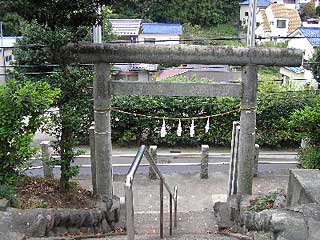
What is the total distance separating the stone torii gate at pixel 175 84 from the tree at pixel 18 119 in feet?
3.93

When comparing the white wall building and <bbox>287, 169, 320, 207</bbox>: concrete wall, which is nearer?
<bbox>287, 169, 320, 207</bbox>: concrete wall

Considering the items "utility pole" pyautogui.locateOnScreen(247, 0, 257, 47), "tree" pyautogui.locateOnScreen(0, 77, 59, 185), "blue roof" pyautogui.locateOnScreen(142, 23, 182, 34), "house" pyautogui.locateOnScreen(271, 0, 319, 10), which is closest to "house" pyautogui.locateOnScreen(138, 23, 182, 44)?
"blue roof" pyautogui.locateOnScreen(142, 23, 182, 34)

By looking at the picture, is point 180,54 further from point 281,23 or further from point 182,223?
point 281,23

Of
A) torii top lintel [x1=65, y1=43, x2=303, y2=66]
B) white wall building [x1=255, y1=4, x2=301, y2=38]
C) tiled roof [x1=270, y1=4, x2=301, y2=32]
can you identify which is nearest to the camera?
torii top lintel [x1=65, y1=43, x2=303, y2=66]

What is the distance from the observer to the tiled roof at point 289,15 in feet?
107

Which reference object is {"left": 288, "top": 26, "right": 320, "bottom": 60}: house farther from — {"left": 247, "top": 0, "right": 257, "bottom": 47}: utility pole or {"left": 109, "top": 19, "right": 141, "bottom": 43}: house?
{"left": 247, "top": 0, "right": 257, "bottom": 47}: utility pole

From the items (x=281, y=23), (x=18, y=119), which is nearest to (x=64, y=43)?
(x=18, y=119)

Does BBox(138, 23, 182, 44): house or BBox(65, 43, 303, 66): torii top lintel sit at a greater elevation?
BBox(138, 23, 182, 44): house

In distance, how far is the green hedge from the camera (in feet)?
48.8

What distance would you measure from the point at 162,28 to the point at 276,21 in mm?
9369

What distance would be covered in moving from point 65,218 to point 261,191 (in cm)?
521

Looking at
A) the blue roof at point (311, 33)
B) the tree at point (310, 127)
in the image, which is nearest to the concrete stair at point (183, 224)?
the tree at point (310, 127)

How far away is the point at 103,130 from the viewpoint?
8.37m

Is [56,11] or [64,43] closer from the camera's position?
[56,11]
